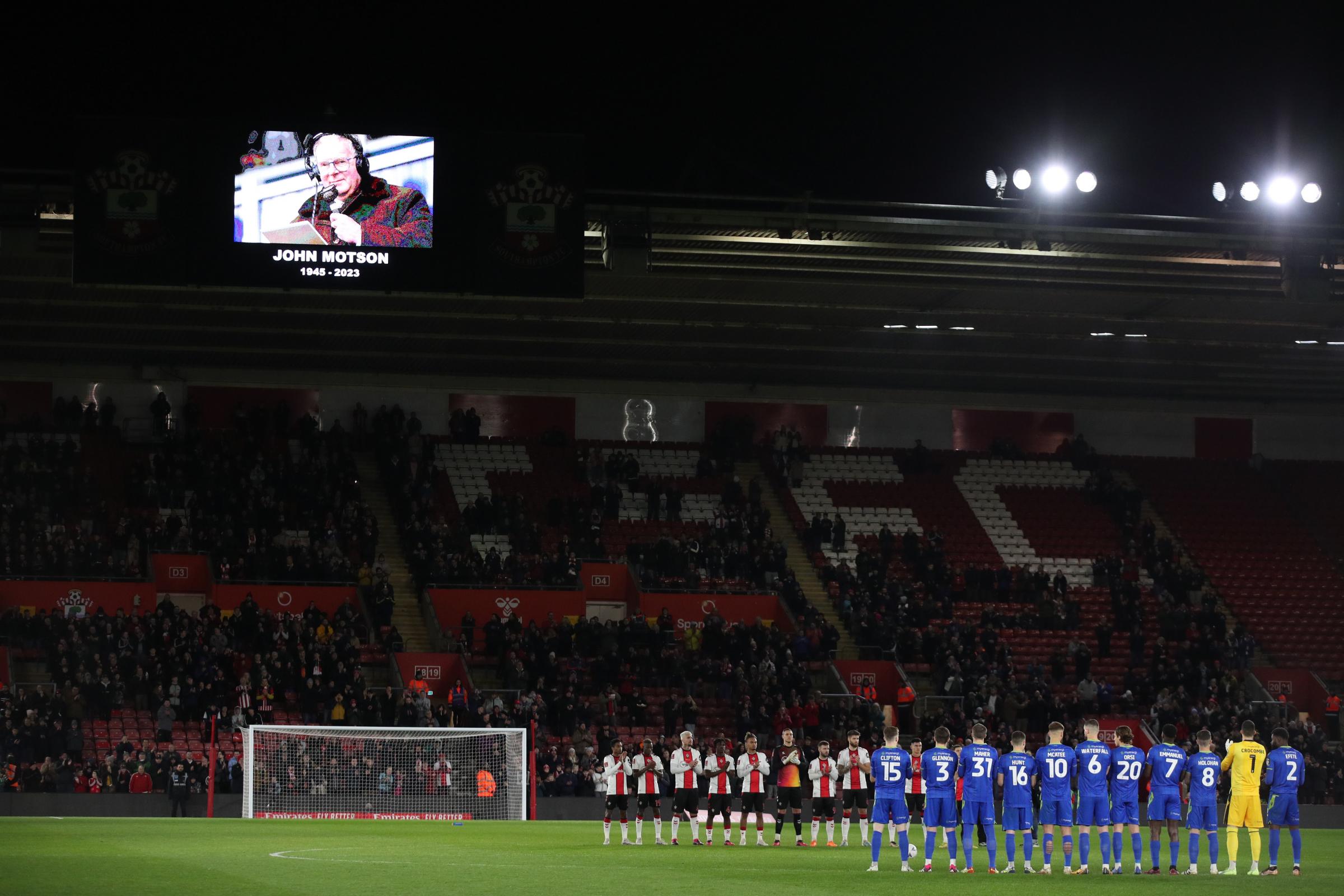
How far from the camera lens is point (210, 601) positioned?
38.6 m

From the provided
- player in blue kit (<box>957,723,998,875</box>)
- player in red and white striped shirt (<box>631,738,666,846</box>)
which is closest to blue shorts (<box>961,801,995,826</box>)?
player in blue kit (<box>957,723,998,875</box>)

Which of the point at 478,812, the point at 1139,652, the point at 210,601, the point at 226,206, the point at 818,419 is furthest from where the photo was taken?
the point at 818,419

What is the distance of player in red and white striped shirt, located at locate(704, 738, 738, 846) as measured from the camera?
2434cm

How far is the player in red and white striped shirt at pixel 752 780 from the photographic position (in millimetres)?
24125

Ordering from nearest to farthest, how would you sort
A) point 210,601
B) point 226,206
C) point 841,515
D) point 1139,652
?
1. point 226,206
2. point 210,601
3. point 1139,652
4. point 841,515

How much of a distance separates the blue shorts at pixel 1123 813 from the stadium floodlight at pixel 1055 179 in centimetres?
1689

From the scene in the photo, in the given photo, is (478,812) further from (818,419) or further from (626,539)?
(818,419)

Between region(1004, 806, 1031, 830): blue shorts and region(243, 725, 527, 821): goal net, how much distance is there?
14.4m

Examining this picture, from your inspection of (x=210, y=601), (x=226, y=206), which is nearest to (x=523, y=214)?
(x=226, y=206)

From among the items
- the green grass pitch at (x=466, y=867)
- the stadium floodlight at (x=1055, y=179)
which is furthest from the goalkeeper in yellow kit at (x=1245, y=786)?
the stadium floodlight at (x=1055, y=179)

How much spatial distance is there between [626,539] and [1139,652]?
13234mm

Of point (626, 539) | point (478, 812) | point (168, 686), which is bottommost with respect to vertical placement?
point (478, 812)

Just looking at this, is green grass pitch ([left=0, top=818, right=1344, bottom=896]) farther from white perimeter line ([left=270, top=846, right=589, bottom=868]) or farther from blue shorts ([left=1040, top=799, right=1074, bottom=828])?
blue shorts ([left=1040, top=799, right=1074, bottom=828])

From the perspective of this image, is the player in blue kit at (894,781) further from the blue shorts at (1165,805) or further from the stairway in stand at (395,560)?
the stairway in stand at (395,560)
